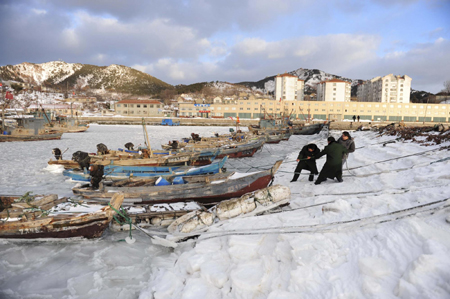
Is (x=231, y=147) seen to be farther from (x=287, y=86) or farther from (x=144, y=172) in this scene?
(x=287, y=86)

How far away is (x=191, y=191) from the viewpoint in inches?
336

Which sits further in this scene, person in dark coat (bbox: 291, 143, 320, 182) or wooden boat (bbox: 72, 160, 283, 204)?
person in dark coat (bbox: 291, 143, 320, 182)

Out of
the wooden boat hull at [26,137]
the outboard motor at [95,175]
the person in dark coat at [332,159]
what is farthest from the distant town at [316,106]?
the outboard motor at [95,175]

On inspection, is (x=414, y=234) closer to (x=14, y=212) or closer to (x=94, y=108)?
(x=14, y=212)

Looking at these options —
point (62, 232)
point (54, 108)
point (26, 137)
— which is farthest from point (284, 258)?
point (54, 108)

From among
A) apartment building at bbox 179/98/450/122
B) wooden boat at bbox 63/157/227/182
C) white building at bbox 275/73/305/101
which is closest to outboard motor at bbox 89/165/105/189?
wooden boat at bbox 63/157/227/182

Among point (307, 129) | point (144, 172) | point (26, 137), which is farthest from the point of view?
point (307, 129)

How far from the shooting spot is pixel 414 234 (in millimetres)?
Result: 3953

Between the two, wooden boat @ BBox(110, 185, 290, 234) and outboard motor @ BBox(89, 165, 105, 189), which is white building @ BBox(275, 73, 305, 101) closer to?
outboard motor @ BBox(89, 165, 105, 189)

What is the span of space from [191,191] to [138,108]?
266 ft

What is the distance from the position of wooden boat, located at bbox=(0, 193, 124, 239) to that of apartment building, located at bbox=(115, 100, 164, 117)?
3117 inches

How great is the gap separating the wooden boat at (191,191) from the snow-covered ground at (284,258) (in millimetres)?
1411

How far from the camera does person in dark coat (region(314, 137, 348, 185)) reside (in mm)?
8219

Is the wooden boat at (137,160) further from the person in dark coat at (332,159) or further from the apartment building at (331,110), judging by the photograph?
the apartment building at (331,110)
